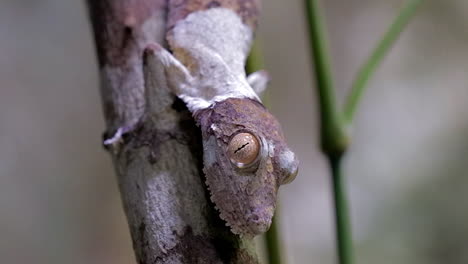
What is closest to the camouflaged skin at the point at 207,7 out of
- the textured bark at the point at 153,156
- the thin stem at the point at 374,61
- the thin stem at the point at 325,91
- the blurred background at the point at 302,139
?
the textured bark at the point at 153,156

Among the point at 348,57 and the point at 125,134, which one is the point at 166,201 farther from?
the point at 348,57

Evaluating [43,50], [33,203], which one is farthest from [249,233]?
[43,50]

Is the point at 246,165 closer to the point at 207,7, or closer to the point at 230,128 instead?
the point at 230,128

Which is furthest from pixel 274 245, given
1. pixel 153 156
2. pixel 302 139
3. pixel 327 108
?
pixel 302 139

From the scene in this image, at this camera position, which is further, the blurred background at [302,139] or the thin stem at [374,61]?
the blurred background at [302,139]

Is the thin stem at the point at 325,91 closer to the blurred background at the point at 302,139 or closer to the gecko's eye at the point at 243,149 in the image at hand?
the gecko's eye at the point at 243,149
